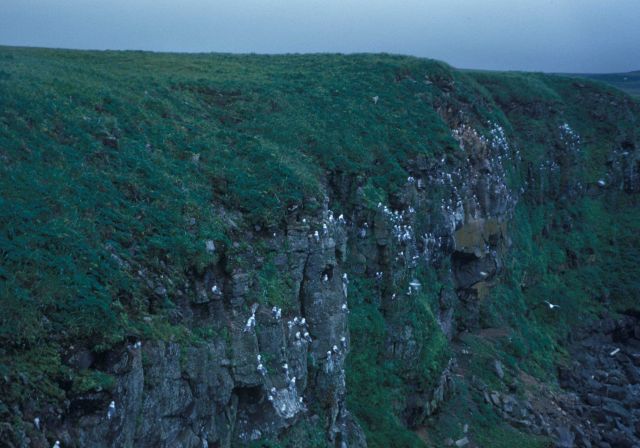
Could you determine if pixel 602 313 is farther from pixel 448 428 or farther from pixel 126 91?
pixel 126 91

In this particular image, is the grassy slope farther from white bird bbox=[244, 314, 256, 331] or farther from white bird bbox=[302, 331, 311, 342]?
Answer: white bird bbox=[302, 331, 311, 342]

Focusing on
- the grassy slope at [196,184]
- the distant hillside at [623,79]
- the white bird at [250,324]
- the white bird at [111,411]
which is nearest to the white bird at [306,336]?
the white bird at [250,324]

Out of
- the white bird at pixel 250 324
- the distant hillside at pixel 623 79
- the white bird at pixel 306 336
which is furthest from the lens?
the distant hillside at pixel 623 79

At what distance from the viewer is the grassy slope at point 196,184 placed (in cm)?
1195

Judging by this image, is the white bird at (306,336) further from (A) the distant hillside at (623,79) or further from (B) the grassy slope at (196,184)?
(A) the distant hillside at (623,79)

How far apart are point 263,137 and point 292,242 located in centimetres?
631

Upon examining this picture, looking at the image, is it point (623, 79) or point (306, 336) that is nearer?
point (306, 336)

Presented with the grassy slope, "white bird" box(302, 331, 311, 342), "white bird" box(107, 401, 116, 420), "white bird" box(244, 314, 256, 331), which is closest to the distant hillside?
the grassy slope

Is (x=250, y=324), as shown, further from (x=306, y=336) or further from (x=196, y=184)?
(x=196, y=184)

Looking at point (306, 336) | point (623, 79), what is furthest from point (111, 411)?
point (623, 79)

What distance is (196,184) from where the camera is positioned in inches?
688

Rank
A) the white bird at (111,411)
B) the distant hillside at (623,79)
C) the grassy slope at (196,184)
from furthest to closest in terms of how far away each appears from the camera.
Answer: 1. the distant hillside at (623,79)
2. the grassy slope at (196,184)
3. the white bird at (111,411)

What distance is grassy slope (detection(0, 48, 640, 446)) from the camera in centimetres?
1195

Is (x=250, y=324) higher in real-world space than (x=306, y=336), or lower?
higher
